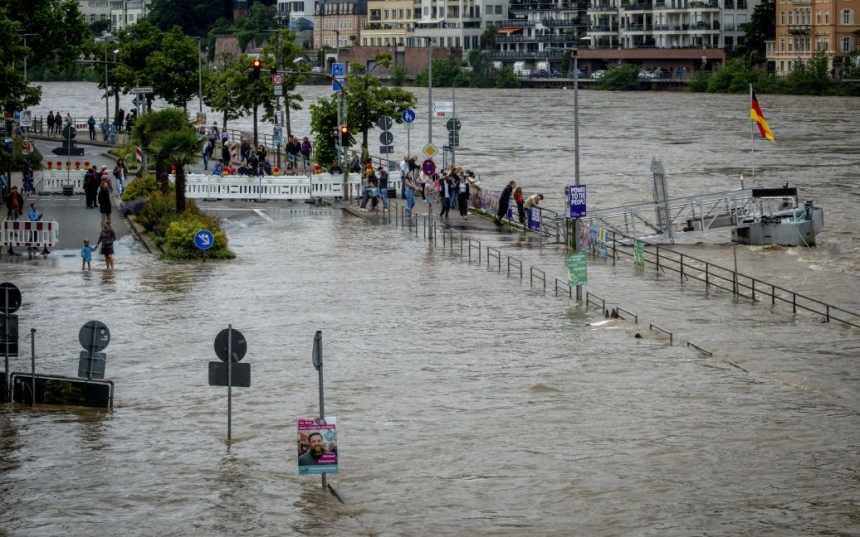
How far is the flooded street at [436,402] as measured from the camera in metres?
20.8

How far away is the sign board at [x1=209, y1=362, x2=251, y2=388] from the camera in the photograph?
72.7ft

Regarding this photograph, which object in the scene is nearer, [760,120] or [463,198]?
[760,120]

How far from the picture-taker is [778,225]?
4703cm

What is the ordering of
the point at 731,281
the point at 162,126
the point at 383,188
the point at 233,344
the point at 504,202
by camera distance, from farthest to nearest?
the point at 383,188 < the point at 162,126 < the point at 504,202 < the point at 731,281 < the point at 233,344

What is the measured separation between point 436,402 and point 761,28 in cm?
13748

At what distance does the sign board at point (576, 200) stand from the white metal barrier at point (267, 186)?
2032 cm

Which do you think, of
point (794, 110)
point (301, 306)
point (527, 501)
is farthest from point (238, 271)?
point (794, 110)

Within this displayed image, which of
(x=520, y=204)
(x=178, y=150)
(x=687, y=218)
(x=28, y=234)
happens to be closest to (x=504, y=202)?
(x=520, y=204)

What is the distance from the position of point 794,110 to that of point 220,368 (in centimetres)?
10513

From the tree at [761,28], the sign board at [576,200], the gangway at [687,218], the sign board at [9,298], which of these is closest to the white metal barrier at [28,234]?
the sign board at [576,200]

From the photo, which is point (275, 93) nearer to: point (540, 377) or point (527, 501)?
point (540, 377)

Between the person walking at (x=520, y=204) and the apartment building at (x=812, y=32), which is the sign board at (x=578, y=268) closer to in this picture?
the person walking at (x=520, y=204)

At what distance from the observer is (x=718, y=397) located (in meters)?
26.5

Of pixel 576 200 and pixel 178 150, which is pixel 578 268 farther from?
pixel 178 150
